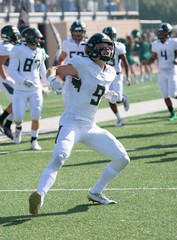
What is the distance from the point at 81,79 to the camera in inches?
258

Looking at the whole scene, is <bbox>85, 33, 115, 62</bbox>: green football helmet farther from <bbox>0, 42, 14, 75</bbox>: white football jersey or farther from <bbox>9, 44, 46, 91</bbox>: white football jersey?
<bbox>0, 42, 14, 75</bbox>: white football jersey

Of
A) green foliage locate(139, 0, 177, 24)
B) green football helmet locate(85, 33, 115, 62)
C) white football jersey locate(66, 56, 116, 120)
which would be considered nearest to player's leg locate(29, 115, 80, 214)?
white football jersey locate(66, 56, 116, 120)

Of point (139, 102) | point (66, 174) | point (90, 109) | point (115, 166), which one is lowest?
point (139, 102)

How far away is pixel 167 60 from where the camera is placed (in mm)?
13906

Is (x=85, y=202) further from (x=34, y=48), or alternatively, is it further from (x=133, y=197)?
(x=34, y=48)

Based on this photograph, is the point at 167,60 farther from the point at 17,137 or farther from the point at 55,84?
the point at 55,84

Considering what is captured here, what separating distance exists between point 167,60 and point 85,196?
724 cm

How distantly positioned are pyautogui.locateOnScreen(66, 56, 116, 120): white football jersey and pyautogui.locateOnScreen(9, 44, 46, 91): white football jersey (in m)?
4.06

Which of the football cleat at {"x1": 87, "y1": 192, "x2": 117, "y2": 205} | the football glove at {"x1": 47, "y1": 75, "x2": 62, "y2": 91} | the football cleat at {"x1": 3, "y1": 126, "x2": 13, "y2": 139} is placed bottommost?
the football cleat at {"x1": 3, "y1": 126, "x2": 13, "y2": 139}

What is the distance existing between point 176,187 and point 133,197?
0.68 m

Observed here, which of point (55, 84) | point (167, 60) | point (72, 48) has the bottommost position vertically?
point (167, 60)

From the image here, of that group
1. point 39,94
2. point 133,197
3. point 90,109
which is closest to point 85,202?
point 133,197

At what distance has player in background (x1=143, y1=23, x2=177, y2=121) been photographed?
13625 mm

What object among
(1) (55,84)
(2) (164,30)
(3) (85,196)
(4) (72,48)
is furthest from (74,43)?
(1) (55,84)
